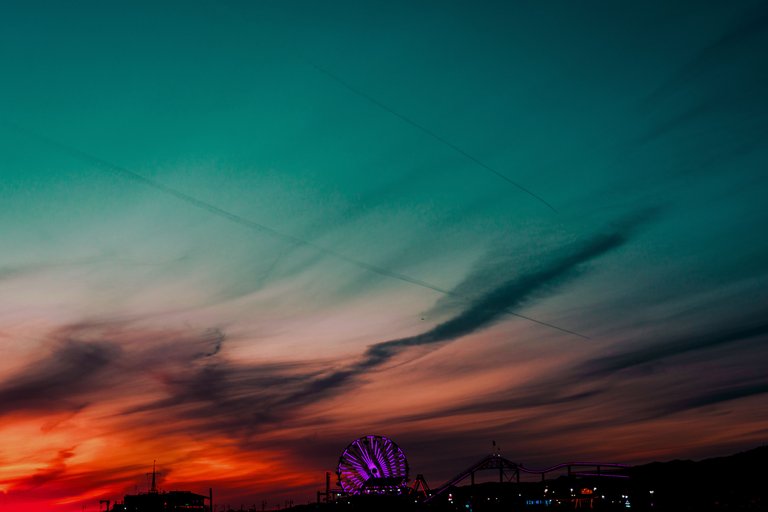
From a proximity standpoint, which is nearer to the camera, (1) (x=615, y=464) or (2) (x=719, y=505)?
(2) (x=719, y=505)

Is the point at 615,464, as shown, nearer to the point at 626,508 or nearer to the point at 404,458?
the point at 626,508

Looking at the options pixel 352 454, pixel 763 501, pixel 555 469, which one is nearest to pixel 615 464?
pixel 555 469

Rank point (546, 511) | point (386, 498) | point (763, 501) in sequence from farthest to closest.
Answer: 1. point (546, 511)
2. point (386, 498)
3. point (763, 501)

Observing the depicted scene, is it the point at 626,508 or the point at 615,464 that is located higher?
the point at 615,464

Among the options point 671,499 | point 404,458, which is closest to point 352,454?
point 404,458

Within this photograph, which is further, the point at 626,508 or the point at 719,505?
the point at 626,508

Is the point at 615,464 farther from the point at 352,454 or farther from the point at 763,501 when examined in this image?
the point at 352,454

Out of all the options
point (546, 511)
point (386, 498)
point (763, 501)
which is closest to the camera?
point (763, 501)

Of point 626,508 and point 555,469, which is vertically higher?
point 555,469

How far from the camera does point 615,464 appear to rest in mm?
187500

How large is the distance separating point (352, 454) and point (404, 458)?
14173mm

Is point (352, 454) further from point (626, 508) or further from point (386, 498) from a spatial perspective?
point (626, 508)

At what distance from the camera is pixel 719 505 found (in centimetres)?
17125

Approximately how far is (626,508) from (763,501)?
42607 mm
